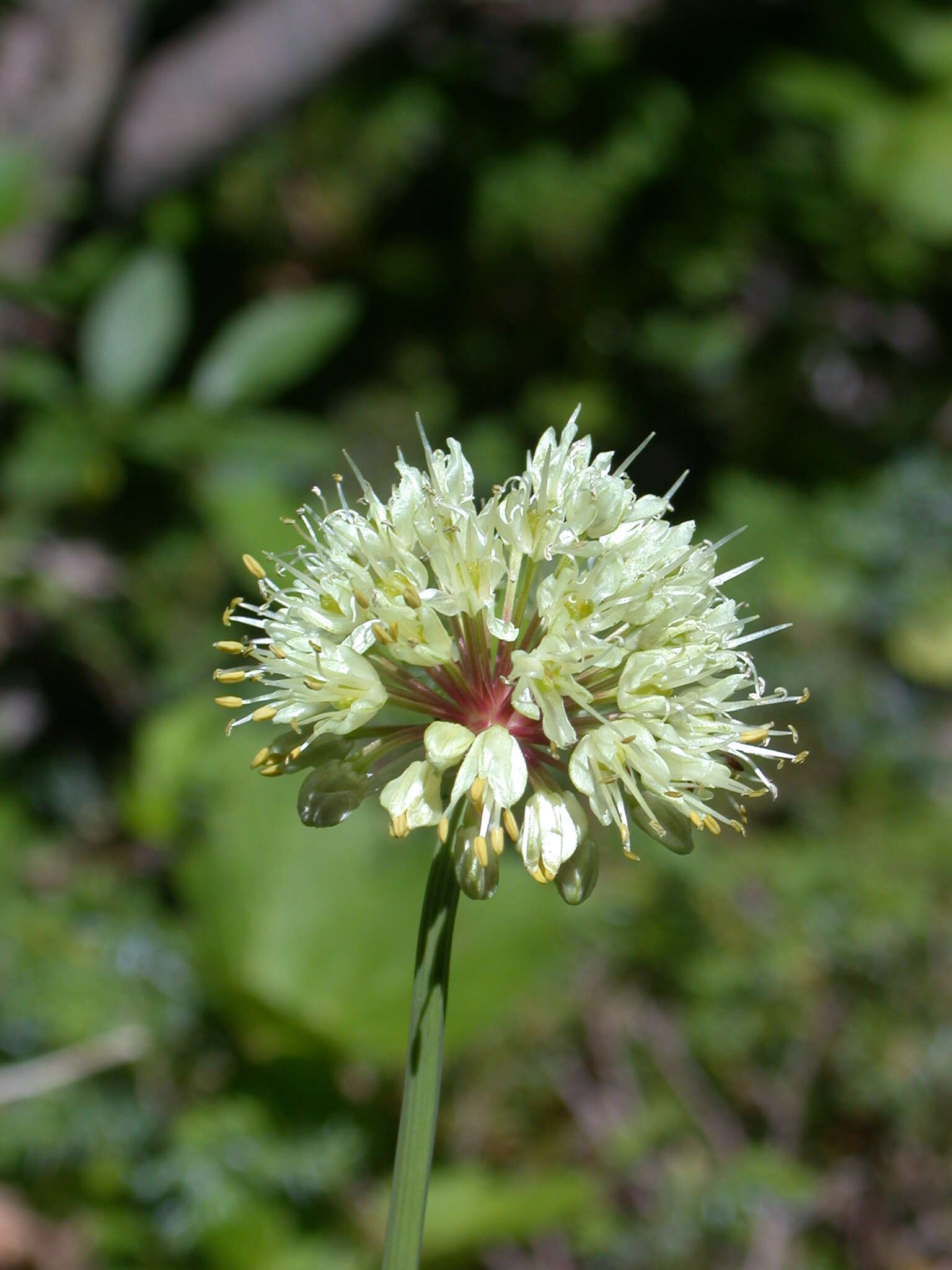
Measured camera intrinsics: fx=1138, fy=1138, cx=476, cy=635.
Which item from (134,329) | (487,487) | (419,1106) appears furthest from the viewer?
(487,487)

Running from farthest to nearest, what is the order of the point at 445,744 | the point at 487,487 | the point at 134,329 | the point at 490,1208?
the point at 487,487 < the point at 134,329 < the point at 490,1208 < the point at 445,744

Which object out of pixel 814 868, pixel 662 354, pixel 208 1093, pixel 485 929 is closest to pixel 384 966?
pixel 485 929

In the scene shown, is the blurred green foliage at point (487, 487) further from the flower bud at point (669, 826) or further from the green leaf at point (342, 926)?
the flower bud at point (669, 826)

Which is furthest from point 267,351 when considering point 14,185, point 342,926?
point 342,926

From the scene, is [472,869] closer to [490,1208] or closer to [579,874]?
[579,874]

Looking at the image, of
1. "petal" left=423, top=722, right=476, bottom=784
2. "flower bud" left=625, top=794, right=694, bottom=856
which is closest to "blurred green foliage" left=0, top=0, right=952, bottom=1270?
"flower bud" left=625, top=794, right=694, bottom=856

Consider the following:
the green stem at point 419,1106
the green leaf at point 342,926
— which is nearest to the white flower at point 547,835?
the green stem at point 419,1106
